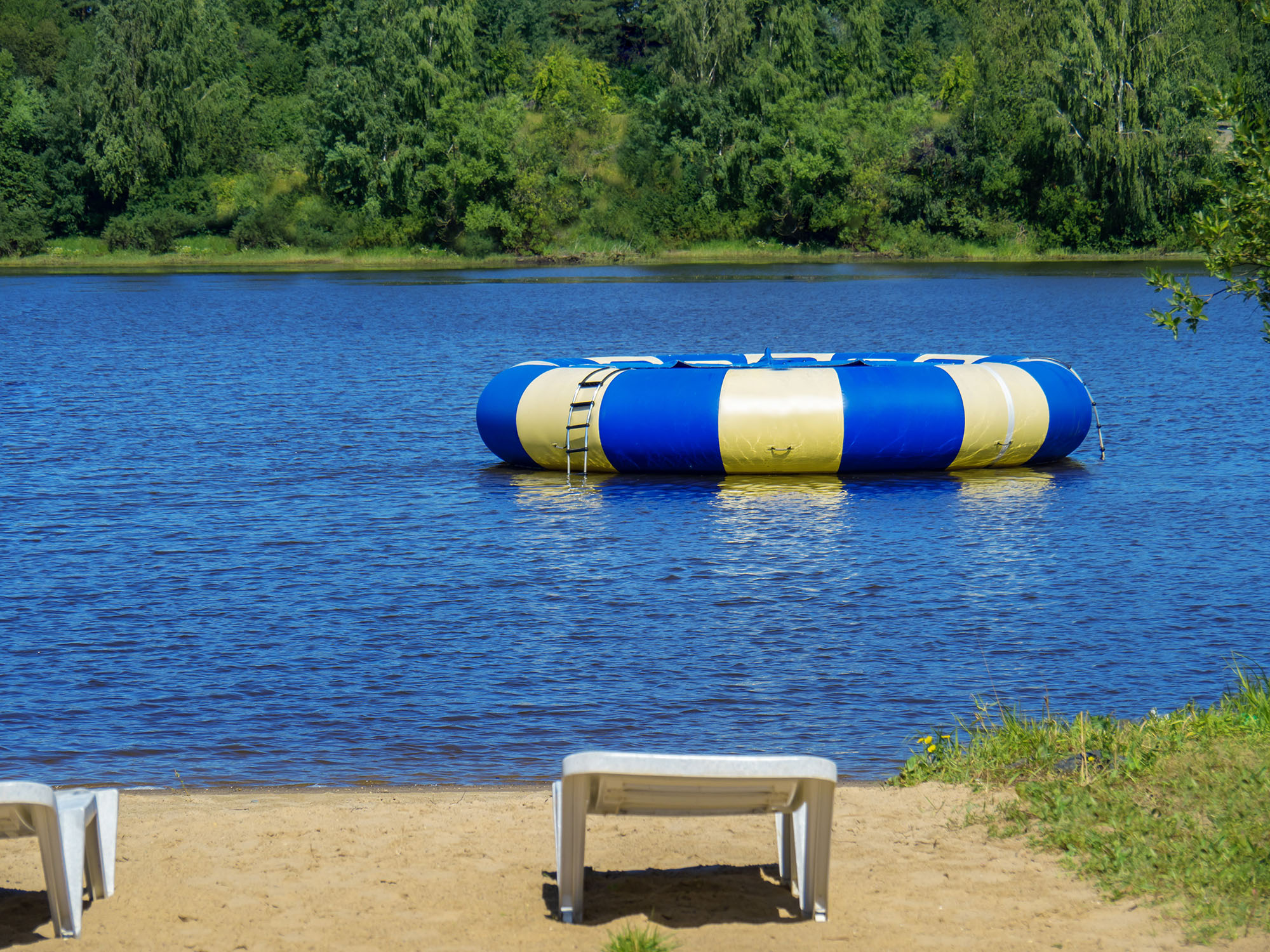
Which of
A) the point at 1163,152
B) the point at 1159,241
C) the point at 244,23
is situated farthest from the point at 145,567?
the point at 244,23

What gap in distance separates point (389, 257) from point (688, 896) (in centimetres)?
6385

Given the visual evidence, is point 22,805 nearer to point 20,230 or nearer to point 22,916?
point 22,916

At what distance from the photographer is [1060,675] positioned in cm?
823

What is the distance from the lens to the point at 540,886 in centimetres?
480

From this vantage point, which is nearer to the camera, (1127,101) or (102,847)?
(102,847)

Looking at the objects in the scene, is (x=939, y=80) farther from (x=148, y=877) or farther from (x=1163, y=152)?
(x=148, y=877)

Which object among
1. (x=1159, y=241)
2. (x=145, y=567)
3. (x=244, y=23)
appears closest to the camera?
(x=145, y=567)

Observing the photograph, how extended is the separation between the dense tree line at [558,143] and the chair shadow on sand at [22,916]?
5592cm

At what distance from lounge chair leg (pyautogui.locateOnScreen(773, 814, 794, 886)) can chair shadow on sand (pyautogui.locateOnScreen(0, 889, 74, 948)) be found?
224 centimetres

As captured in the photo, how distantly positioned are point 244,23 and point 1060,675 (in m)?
89.4

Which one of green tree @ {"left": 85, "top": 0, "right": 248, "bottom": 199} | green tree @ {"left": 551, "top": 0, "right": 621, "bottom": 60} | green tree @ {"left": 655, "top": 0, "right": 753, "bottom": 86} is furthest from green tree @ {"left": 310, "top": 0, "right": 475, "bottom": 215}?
green tree @ {"left": 551, "top": 0, "right": 621, "bottom": 60}

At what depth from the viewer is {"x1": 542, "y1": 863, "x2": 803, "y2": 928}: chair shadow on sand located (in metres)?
4.54

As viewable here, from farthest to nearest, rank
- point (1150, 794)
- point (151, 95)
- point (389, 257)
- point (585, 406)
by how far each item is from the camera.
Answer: point (389, 257)
point (151, 95)
point (585, 406)
point (1150, 794)

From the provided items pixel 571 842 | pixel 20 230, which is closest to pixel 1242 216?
pixel 571 842
